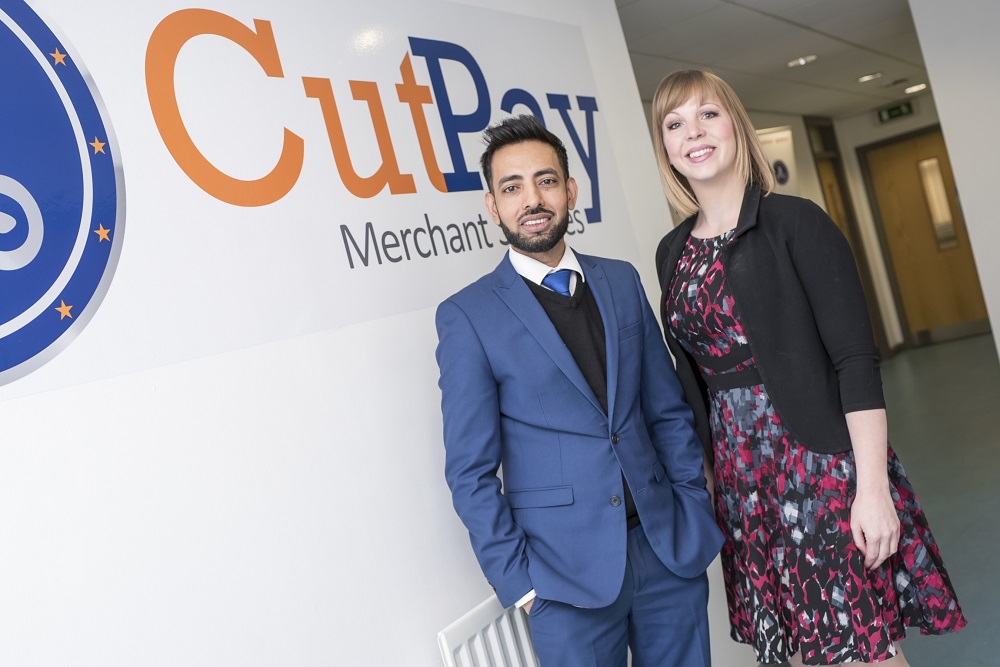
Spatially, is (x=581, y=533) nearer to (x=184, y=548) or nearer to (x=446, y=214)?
(x=184, y=548)

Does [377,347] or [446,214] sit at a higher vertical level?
[446,214]

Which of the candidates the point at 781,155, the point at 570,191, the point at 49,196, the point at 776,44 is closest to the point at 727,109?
the point at 570,191

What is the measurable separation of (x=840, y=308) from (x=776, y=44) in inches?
198

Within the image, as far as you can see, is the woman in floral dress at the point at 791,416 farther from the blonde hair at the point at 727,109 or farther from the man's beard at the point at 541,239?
the man's beard at the point at 541,239

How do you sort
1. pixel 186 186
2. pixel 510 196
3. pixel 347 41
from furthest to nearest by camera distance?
pixel 347 41 → pixel 510 196 → pixel 186 186

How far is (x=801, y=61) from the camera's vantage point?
23.5 ft

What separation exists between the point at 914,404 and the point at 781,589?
6.03m

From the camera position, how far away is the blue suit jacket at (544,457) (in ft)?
6.59

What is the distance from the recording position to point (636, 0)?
15.0 feet

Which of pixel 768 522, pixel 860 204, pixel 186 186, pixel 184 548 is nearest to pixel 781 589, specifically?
pixel 768 522

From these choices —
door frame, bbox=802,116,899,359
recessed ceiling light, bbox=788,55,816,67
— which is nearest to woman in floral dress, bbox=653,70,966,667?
recessed ceiling light, bbox=788,55,816,67

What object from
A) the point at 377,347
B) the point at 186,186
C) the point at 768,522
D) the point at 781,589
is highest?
the point at 186,186

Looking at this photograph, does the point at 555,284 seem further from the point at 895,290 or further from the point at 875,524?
the point at 895,290

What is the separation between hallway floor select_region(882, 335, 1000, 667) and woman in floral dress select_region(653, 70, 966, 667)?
1.40 m
